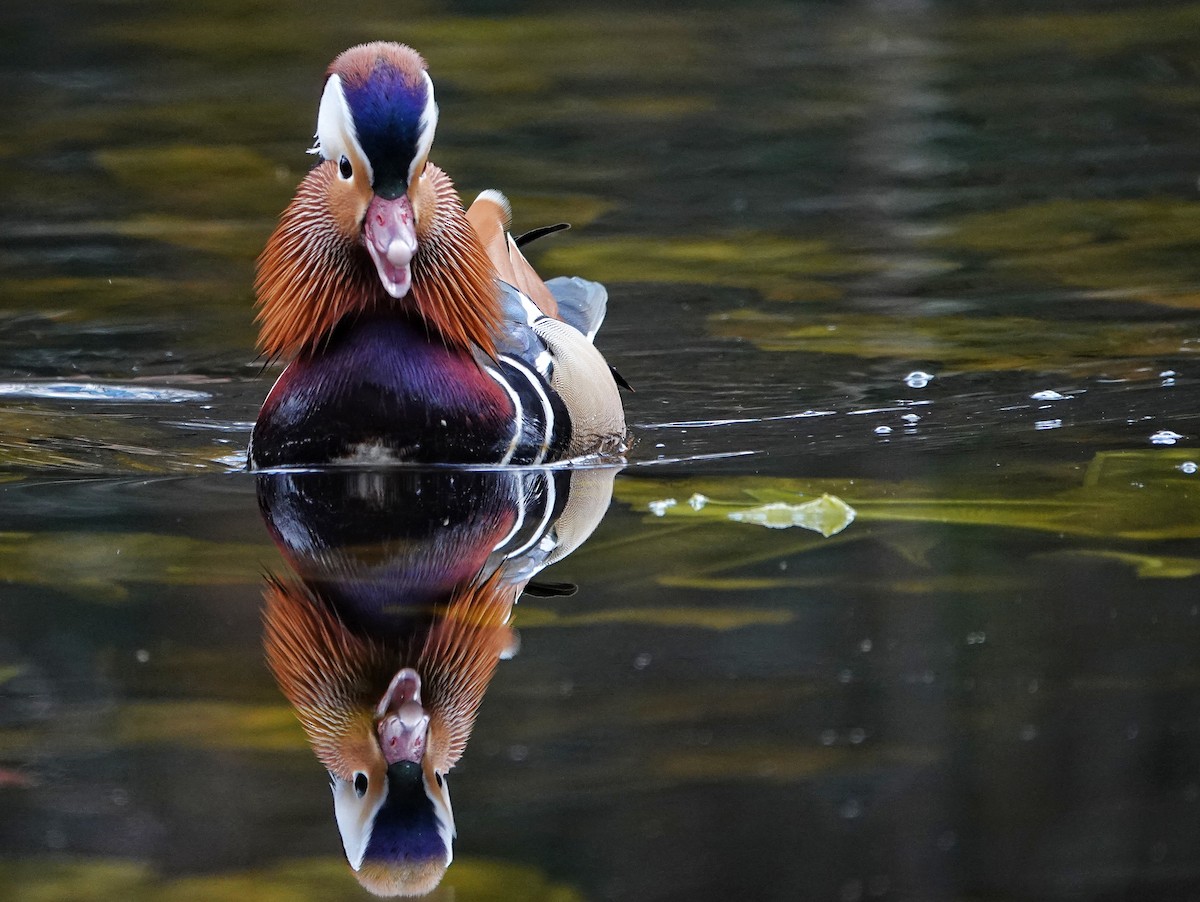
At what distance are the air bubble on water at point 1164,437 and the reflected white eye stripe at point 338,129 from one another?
2394 millimetres

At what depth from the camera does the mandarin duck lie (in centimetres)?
570

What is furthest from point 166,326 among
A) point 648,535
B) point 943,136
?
point 943,136

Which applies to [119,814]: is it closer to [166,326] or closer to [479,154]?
[166,326]

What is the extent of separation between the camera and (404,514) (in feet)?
18.3

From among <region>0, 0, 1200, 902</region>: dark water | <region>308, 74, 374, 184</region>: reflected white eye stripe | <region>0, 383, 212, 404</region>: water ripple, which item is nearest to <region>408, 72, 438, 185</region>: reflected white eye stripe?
<region>308, 74, 374, 184</region>: reflected white eye stripe

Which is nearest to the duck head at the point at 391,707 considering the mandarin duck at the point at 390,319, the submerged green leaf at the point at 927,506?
the submerged green leaf at the point at 927,506

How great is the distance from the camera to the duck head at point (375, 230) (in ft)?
18.5

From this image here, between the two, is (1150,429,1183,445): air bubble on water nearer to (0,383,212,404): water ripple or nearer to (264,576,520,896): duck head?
(264,576,520,896): duck head

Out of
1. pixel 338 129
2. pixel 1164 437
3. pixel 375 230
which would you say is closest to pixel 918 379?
pixel 1164 437

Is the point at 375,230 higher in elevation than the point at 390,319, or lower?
higher

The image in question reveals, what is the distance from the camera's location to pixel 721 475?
6070mm

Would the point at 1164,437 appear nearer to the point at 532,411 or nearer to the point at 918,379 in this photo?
the point at 918,379

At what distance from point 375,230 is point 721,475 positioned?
1174mm

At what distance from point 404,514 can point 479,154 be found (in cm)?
591
